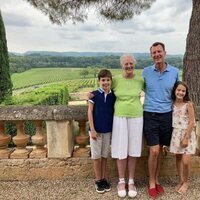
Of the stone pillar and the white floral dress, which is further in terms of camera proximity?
the stone pillar

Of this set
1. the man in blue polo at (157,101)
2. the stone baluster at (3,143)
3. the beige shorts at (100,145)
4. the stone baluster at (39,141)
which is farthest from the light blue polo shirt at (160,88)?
the stone baluster at (3,143)

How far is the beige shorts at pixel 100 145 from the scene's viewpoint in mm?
3681

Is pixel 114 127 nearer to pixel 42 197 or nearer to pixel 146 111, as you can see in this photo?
pixel 146 111

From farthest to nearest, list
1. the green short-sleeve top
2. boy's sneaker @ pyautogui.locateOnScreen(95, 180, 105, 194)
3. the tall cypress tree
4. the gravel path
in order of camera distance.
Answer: the tall cypress tree < boy's sneaker @ pyautogui.locateOnScreen(95, 180, 105, 194) < the gravel path < the green short-sleeve top

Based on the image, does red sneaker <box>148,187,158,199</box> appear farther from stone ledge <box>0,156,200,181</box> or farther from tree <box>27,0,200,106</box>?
tree <box>27,0,200,106</box>

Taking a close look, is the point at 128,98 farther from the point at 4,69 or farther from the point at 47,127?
the point at 4,69

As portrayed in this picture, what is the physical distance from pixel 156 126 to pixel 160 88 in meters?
0.39

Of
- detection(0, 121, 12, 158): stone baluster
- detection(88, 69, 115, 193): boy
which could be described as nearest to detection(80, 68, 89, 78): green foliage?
detection(0, 121, 12, 158): stone baluster

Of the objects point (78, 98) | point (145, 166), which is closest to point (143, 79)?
point (145, 166)

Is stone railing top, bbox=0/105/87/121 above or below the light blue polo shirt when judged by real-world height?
below

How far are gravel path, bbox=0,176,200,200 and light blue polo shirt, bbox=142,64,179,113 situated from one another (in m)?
0.91

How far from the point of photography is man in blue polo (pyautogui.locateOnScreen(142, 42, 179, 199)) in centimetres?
355

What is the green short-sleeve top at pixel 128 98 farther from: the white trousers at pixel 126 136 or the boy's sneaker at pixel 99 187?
the boy's sneaker at pixel 99 187

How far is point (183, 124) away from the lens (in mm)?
3604
